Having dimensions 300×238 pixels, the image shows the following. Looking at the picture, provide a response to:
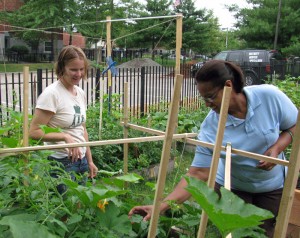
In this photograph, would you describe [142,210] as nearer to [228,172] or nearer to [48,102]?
[228,172]

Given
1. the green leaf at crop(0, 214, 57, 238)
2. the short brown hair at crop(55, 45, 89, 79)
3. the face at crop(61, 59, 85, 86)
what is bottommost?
the green leaf at crop(0, 214, 57, 238)

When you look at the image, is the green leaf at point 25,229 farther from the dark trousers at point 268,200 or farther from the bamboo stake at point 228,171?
the dark trousers at point 268,200

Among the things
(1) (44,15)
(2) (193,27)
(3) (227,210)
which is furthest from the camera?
(2) (193,27)

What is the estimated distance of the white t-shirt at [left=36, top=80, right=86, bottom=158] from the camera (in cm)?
254

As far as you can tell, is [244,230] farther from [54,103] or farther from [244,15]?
[244,15]

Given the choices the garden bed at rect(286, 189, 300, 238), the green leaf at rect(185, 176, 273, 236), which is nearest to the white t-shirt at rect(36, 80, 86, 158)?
the garden bed at rect(286, 189, 300, 238)

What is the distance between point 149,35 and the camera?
30109mm

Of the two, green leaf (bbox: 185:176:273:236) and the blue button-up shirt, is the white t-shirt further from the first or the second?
green leaf (bbox: 185:176:273:236)

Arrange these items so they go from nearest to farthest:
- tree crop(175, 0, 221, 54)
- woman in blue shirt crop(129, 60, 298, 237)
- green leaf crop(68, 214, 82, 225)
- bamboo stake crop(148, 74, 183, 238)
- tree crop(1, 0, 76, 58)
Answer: bamboo stake crop(148, 74, 183, 238) < green leaf crop(68, 214, 82, 225) < woman in blue shirt crop(129, 60, 298, 237) < tree crop(1, 0, 76, 58) < tree crop(175, 0, 221, 54)

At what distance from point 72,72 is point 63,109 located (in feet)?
0.81

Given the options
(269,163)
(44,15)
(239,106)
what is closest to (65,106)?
(239,106)

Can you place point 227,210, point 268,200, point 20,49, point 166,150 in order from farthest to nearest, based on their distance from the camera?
point 20,49 < point 268,200 < point 166,150 < point 227,210

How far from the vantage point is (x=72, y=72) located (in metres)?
2.63

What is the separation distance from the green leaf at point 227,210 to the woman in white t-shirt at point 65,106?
1.38 metres
